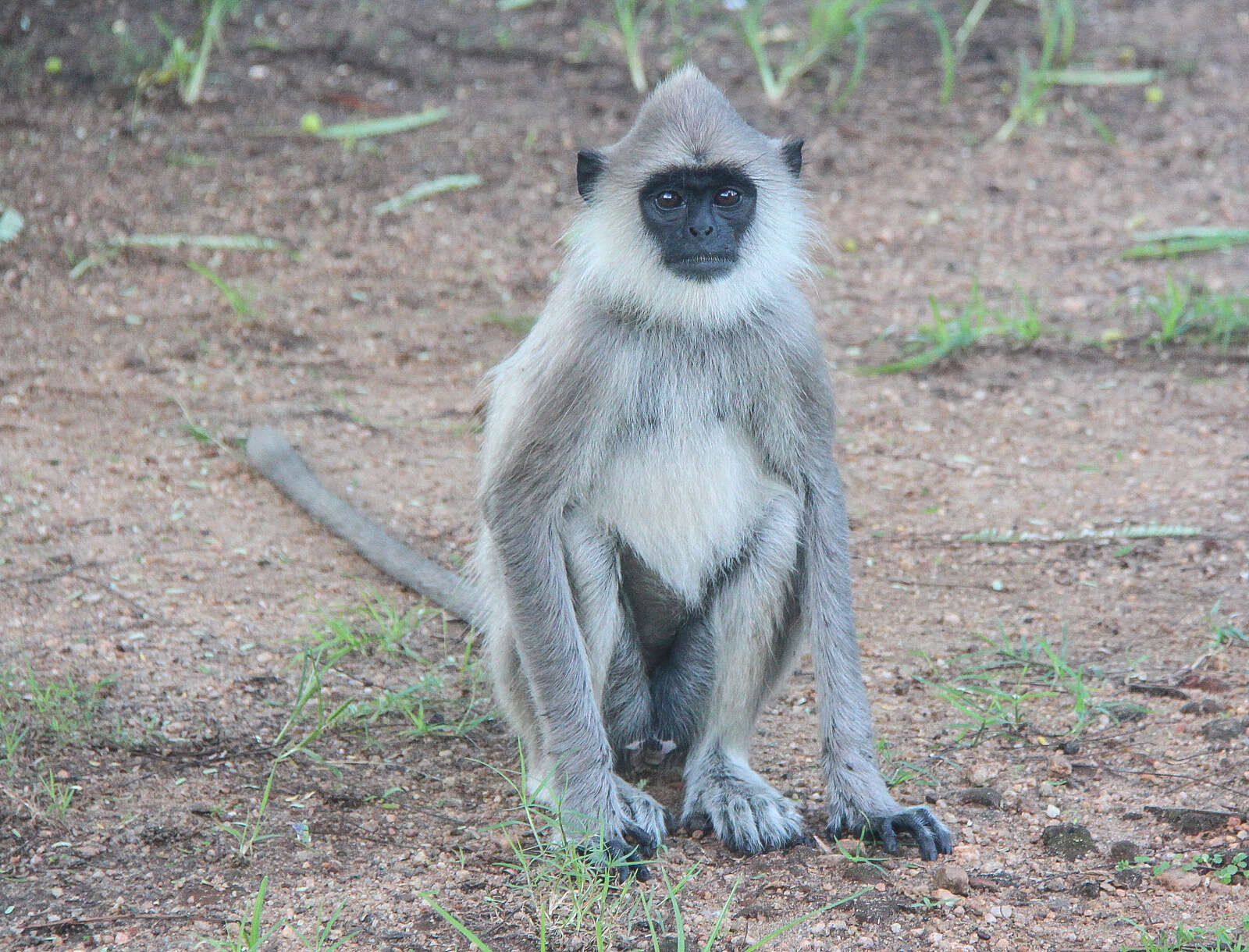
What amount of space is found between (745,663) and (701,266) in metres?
0.90

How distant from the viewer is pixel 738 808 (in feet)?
10.1

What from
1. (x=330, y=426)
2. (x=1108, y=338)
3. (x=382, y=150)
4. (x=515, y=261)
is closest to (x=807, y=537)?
(x=330, y=426)

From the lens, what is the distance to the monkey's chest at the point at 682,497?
3133mm

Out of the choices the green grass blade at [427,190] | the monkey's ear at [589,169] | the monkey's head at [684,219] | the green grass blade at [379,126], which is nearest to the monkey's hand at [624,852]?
the monkey's head at [684,219]

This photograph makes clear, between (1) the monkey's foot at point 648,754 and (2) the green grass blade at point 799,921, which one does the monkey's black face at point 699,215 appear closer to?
(1) the monkey's foot at point 648,754

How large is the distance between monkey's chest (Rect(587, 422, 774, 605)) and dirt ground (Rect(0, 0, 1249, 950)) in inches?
25.0

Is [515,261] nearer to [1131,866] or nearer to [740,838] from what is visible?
[740,838]

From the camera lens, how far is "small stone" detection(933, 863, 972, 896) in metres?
2.78

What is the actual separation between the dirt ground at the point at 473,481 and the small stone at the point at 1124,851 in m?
0.03

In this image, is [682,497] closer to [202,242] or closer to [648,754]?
[648,754]

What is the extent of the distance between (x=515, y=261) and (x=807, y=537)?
3.40 meters

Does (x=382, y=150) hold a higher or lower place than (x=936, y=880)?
higher

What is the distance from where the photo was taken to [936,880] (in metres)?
2.80

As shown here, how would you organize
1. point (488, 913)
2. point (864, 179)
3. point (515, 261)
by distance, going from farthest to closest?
1. point (864, 179)
2. point (515, 261)
3. point (488, 913)
